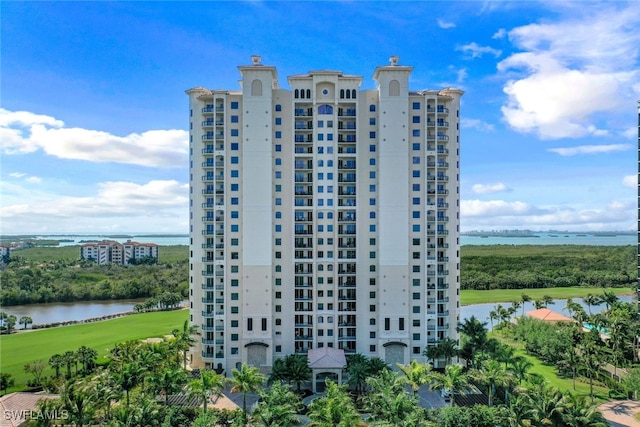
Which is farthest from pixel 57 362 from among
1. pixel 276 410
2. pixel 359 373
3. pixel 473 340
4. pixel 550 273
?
pixel 550 273

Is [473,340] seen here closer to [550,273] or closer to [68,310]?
[68,310]

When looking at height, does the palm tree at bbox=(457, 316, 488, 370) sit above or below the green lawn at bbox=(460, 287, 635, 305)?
above

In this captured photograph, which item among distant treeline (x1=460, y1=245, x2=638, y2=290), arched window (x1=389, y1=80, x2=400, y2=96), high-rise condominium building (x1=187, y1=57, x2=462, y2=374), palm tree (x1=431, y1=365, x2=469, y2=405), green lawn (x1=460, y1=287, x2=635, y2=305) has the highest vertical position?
arched window (x1=389, y1=80, x2=400, y2=96)

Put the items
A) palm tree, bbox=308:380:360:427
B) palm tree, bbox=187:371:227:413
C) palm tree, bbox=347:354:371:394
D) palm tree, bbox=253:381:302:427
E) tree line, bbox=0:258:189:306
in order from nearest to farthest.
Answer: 1. palm tree, bbox=308:380:360:427
2. palm tree, bbox=253:381:302:427
3. palm tree, bbox=187:371:227:413
4. palm tree, bbox=347:354:371:394
5. tree line, bbox=0:258:189:306

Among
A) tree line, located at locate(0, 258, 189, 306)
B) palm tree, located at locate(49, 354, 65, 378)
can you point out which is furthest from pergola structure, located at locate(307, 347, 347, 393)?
tree line, located at locate(0, 258, 189, 306)

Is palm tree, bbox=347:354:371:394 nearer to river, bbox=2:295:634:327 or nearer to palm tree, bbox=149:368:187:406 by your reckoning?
palm tree, bbox=149:368:187:406

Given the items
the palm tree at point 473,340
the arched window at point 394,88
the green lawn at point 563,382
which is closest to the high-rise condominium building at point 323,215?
the arched window at point 394,88

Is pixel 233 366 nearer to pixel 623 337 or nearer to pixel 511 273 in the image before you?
pixel 623 337
